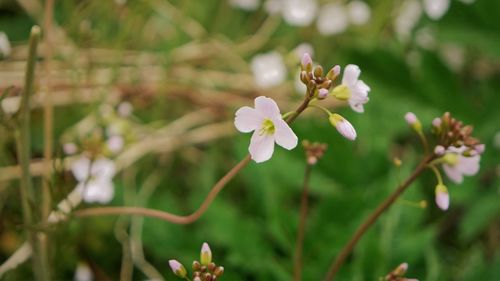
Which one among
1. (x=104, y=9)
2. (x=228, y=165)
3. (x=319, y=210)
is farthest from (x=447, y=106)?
(x=104, y=9)

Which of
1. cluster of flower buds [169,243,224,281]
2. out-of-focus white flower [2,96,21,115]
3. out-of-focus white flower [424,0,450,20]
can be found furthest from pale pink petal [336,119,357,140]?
out-of-focus white flower [424,0,450,20]

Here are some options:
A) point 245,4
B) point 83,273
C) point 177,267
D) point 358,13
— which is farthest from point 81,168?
point 358,13

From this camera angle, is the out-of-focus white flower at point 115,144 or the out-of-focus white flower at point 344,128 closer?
the out-of-focus white flower at point 344,128

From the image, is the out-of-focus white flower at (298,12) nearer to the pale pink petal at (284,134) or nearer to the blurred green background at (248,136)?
the blurred green background at (248,136)

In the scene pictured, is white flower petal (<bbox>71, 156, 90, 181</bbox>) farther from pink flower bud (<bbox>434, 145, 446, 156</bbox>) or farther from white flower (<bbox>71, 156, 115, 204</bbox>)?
pink flower bud (<bbox>434, 145, 446, 156</bbox>)

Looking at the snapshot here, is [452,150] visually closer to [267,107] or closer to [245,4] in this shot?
[267,107]

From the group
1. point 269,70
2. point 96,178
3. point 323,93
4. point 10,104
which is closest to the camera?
point 323,93

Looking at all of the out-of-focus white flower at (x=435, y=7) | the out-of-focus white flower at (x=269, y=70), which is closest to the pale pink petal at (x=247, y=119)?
the out-of-focus white flower at (x=269, y=70)
